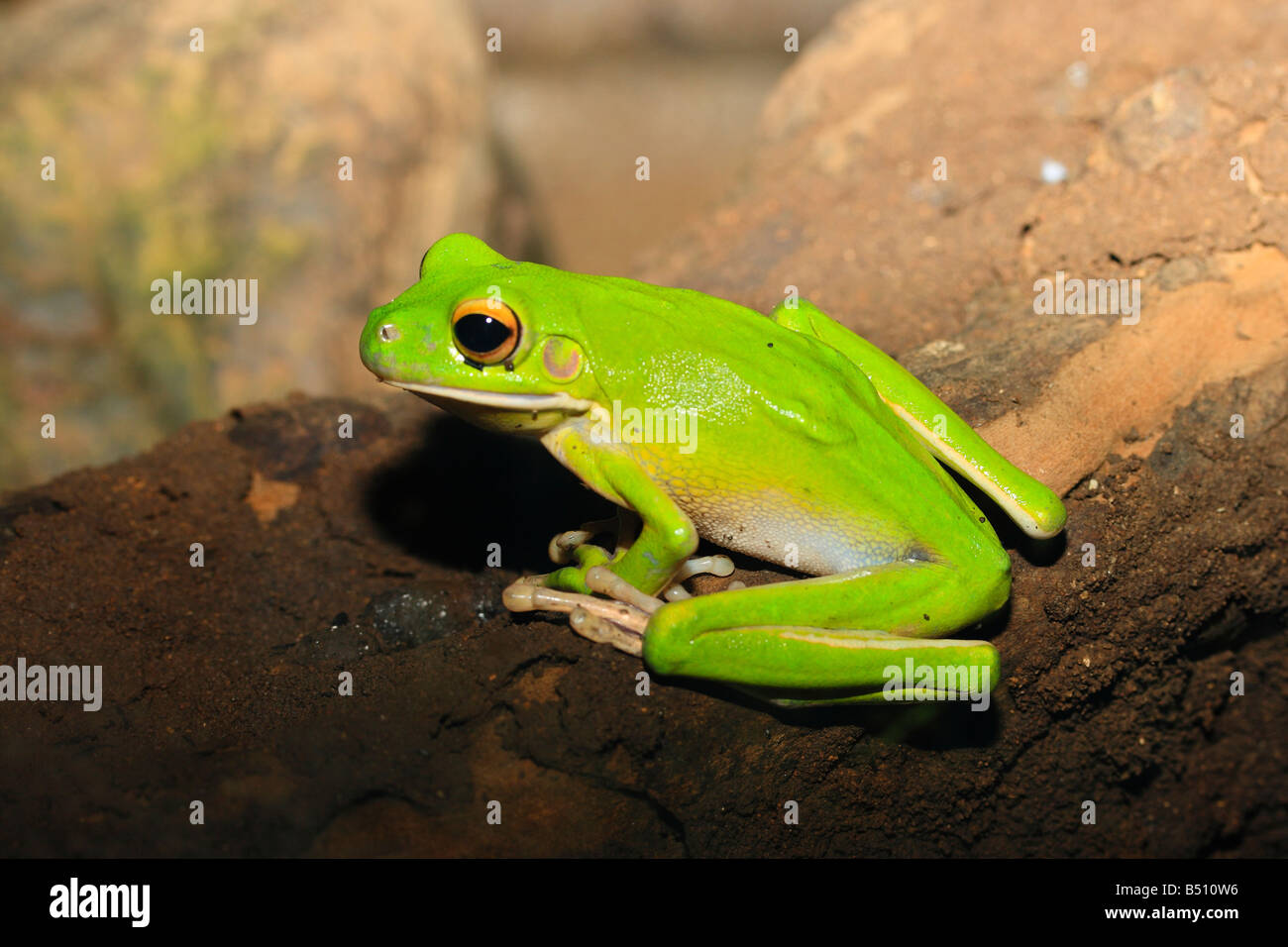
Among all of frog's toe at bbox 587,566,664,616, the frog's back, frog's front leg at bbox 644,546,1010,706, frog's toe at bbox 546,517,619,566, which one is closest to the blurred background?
frog's toe at bbox 546,517,619,566

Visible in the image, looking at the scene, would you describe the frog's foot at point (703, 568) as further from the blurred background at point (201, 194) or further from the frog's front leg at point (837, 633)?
the blurred background at point (201, 194)

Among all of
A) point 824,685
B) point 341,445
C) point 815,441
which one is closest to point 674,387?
point 815,441

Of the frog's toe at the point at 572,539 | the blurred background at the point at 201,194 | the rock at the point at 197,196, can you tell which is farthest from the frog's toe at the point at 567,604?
the rock at the point at 197,196

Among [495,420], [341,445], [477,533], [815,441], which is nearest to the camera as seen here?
[815,441]

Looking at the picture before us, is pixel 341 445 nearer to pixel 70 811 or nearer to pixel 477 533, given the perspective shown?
pixel 477 533

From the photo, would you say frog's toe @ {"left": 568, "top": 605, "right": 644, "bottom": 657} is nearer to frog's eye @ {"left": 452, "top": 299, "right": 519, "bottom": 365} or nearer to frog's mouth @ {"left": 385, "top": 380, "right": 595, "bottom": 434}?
frog's mouth @ {"left": 385, "top": 380, "right": 595, "bottom": 434}

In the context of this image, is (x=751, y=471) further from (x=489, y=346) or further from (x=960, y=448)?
(x=489, y=346)
